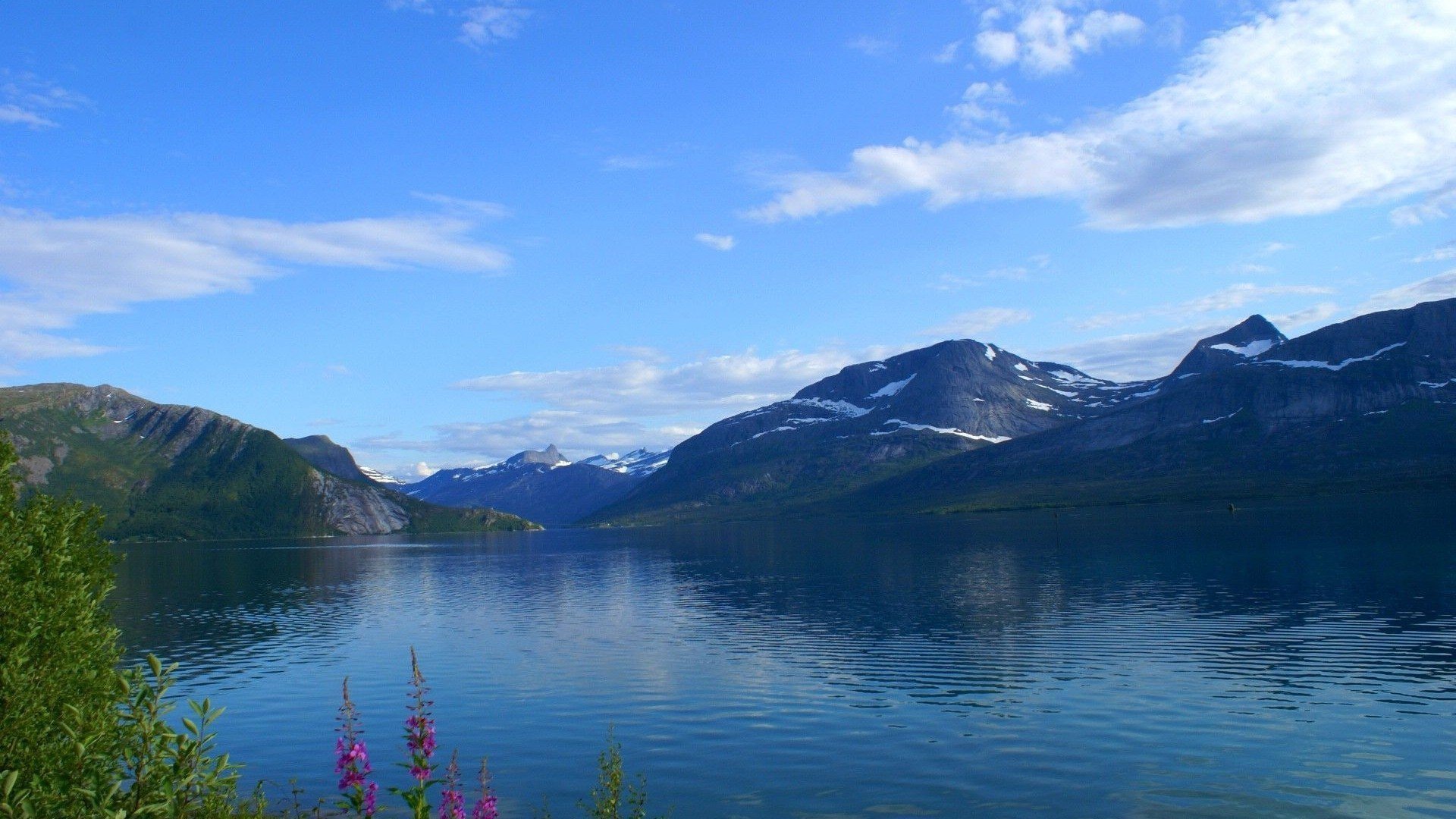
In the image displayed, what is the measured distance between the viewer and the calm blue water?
36594 mm

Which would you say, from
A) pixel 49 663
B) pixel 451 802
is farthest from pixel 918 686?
pixel 49 663

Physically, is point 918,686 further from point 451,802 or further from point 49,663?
point 49,663

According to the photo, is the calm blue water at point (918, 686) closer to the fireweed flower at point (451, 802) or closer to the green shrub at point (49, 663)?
the fireweed flower at point (451, 802)

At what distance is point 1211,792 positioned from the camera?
34.5 meters

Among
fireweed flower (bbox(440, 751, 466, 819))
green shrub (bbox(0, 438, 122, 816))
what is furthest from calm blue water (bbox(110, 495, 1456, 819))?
green shrub (bbox(0, 438, 122, 816))

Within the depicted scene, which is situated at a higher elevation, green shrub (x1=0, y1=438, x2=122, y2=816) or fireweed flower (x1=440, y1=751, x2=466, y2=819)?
green shrub (x1=0, y1=438, x2=122, y2=816)

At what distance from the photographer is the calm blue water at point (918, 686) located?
36594mm

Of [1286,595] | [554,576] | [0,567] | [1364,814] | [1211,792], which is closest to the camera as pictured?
[0,567]

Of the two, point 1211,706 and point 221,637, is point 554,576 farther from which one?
point 1211,706

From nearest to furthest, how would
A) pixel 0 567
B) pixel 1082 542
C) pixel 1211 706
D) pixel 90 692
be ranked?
pixel 0 567
pixel 90 692
pixel 1211 706
pixel 1082 542

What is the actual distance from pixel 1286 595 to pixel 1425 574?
69.8ft

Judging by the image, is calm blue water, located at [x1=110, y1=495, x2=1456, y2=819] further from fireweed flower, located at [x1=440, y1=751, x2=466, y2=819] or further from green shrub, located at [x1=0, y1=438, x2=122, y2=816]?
green shrub, located at [x1=0, y1=438, x2=122, y2=816]

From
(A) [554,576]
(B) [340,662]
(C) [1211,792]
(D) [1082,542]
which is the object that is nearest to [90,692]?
(C) [1211,792]

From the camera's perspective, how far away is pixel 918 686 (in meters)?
56.4
